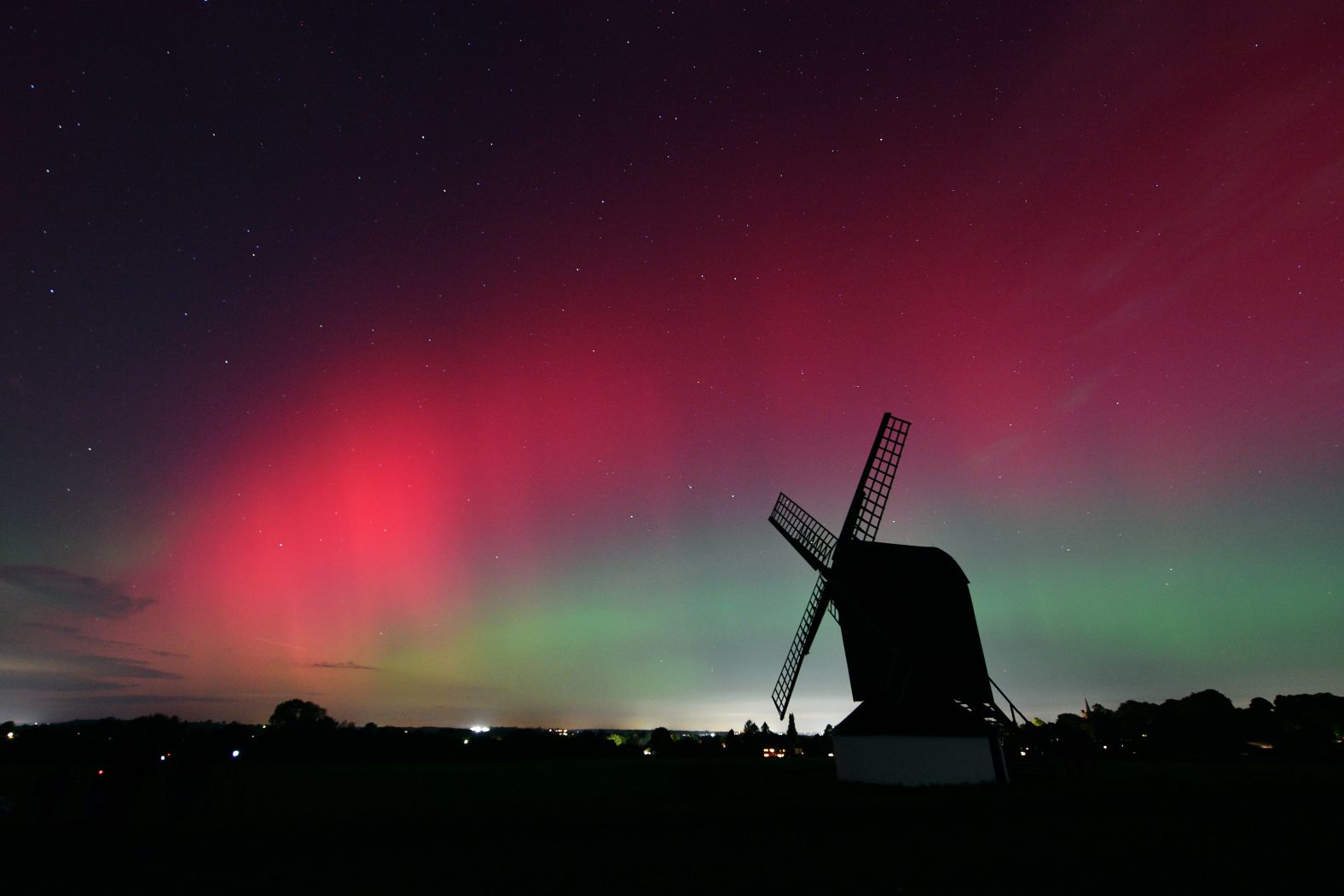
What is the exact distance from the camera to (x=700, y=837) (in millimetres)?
13852

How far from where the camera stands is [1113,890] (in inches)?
385

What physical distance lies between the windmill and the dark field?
1.69 metres

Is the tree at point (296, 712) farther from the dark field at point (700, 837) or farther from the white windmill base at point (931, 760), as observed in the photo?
the white windmill base at point (931, 760)

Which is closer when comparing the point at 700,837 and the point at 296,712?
the point at 700,837

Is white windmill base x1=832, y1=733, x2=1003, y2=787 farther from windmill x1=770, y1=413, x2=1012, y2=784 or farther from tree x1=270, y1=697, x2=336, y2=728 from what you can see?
tree x1=270, y1=697, x2=336, y2=728

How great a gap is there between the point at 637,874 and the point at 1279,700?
5962 inches

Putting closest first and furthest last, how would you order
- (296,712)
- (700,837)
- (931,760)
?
(700,837)
(931,760)
(296,712)

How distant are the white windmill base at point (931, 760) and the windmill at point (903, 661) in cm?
3

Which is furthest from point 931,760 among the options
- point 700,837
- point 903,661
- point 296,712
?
point 296,712

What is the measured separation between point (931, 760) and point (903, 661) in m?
3.43

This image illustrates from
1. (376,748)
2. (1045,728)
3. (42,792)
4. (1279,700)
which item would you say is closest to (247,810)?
(42,792)

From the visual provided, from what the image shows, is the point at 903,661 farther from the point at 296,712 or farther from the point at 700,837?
the point at 296,712

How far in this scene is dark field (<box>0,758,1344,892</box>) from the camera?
34.8ft

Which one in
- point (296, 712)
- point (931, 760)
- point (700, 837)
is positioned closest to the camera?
point (700, 837)
